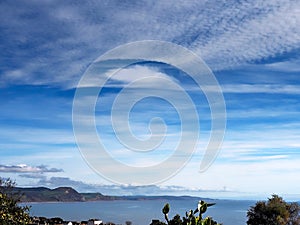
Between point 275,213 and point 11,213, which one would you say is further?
point 275,213

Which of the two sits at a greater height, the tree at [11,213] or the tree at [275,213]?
the tree at [275,213]

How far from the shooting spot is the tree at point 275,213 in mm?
53800

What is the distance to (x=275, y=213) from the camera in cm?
5403

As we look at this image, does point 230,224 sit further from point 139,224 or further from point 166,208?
point 166,208

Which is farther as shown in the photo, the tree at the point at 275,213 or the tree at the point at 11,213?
the tree at the point at 275,213

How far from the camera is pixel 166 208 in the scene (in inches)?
522

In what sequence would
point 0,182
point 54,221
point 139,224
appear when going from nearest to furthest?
point 0,182 → point 54,221 → point 139,224

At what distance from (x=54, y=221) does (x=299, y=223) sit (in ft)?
100.0

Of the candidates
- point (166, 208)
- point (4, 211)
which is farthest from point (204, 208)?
point (4, 211)

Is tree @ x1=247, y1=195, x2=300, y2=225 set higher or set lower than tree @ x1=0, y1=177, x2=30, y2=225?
higher

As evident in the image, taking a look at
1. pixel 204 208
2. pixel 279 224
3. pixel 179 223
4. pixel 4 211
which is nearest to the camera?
pixel 204 208

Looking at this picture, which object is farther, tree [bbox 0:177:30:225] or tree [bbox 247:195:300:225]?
tree [bbox 247:195:300:225]

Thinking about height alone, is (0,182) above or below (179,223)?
above

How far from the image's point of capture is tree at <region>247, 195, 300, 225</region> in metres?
53.8
